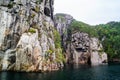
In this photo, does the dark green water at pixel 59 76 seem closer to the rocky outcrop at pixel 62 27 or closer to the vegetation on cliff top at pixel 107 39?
the rocky outcrop at pixel 62 27

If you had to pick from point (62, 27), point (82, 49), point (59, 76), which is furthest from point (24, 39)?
point (62, 27)

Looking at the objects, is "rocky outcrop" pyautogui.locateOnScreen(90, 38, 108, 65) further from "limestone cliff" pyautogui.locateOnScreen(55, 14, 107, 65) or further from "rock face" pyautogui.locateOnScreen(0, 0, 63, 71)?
"rock face" pyautogui.locateOnScreen(0, 0, 63, 71)

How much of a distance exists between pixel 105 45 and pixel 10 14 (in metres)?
108

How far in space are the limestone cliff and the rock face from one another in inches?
2232

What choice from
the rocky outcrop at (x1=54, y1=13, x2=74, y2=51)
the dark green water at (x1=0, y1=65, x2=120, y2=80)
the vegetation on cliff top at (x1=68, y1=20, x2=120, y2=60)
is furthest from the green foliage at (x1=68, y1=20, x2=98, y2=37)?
the dark green water at (x1=0, y1=65, x2=120, y2=80)

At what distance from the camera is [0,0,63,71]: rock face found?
315 feet

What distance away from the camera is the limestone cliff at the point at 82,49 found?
173 meters

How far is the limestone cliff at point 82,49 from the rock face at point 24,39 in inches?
2232

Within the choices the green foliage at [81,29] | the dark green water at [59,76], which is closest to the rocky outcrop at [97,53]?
the green foliage at [81,29]

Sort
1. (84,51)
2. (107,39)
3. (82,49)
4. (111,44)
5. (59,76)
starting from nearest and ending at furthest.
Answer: (59,76) < (82,49) < (84,51) < (111,44) < (107,39)

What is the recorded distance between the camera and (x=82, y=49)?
577 feet

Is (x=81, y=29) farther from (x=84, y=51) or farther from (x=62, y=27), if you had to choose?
(x=84, y=51)

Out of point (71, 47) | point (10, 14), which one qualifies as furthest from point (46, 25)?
point (71, 47)

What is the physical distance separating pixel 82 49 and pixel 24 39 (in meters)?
85.9
